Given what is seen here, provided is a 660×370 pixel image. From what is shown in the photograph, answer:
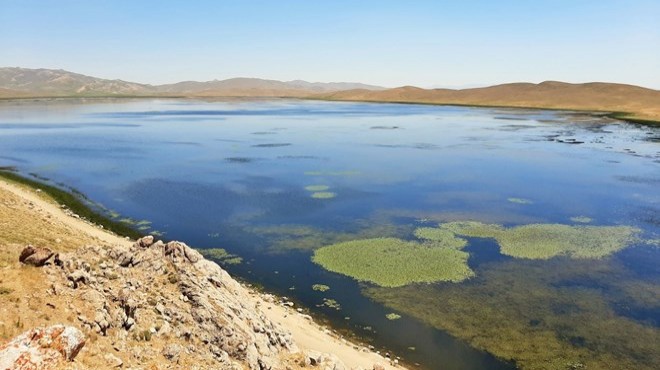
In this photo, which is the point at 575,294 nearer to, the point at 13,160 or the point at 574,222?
the point at 574,222

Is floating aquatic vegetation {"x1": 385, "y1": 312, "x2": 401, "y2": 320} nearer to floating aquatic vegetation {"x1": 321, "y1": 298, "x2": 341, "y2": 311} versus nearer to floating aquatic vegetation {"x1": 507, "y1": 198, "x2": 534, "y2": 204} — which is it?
floating aquatic vegetation {"x1": 321, "y1": 298, "x2": 341, "y2": 311}

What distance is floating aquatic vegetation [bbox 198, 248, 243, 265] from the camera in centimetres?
2352

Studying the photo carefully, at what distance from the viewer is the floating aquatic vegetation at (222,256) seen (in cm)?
2352

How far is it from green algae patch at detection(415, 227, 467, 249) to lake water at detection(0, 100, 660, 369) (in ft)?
2.10

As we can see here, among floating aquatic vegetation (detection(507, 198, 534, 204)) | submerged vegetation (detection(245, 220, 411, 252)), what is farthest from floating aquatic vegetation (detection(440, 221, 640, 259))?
floating aquatic vegetation (detection(507, 198, 534, 204))

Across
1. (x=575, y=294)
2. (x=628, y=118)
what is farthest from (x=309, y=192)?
(x=628, y=118)

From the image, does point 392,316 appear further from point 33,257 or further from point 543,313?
point 33,257

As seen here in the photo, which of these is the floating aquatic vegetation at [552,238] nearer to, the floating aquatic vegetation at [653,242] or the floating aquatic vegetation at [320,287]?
the floating aquatic vegetation at [653,242]

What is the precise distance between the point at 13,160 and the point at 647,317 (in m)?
55.1

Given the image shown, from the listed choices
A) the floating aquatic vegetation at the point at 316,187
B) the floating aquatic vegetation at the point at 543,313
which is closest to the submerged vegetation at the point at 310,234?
the floating aquatic vegetation at the point at 543,313

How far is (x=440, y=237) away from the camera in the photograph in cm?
2703

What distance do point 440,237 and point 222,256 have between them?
12163 mm

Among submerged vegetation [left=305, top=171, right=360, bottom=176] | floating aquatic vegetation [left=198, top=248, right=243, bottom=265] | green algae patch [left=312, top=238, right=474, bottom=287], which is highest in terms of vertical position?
submerged vegetation [left=305, top=171, right=360, bottom=176]

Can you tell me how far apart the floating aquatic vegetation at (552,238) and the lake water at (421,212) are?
2.29ft
